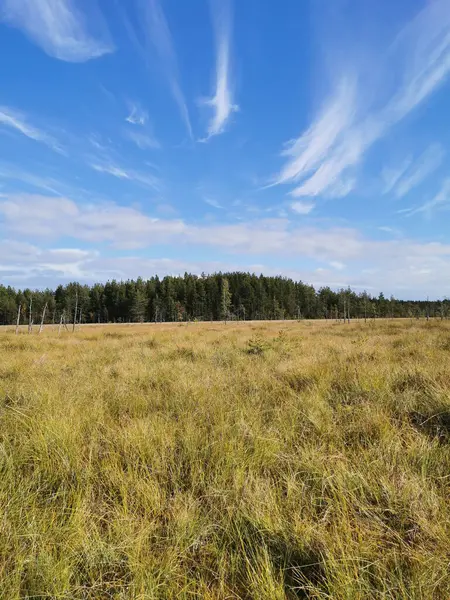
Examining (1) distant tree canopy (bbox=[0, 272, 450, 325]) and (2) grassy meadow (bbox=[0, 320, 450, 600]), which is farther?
(1) distant tree canopy (bbox=[0, 272, 450, 325])

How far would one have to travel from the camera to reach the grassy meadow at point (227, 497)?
162 centimetres

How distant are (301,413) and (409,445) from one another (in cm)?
120

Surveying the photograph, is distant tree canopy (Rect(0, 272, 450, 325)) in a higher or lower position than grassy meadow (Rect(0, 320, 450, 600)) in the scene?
higher

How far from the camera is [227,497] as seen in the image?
229 cm

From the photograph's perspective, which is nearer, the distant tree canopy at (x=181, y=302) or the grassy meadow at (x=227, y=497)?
the grassy meadow at (x=227, y=497)

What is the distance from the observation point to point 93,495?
7.72 ft

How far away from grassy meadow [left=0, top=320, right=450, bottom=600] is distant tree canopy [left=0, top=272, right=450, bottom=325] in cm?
7859

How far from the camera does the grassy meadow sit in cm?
162

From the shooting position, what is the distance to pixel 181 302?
9300 centimetres

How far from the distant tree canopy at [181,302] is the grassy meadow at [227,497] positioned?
7859 centimetres

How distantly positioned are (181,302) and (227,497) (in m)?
91.7

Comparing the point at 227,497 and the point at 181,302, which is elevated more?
the point at 181,302

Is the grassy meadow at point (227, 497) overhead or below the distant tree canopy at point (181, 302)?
below

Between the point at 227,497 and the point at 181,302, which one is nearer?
the point at 227,497
